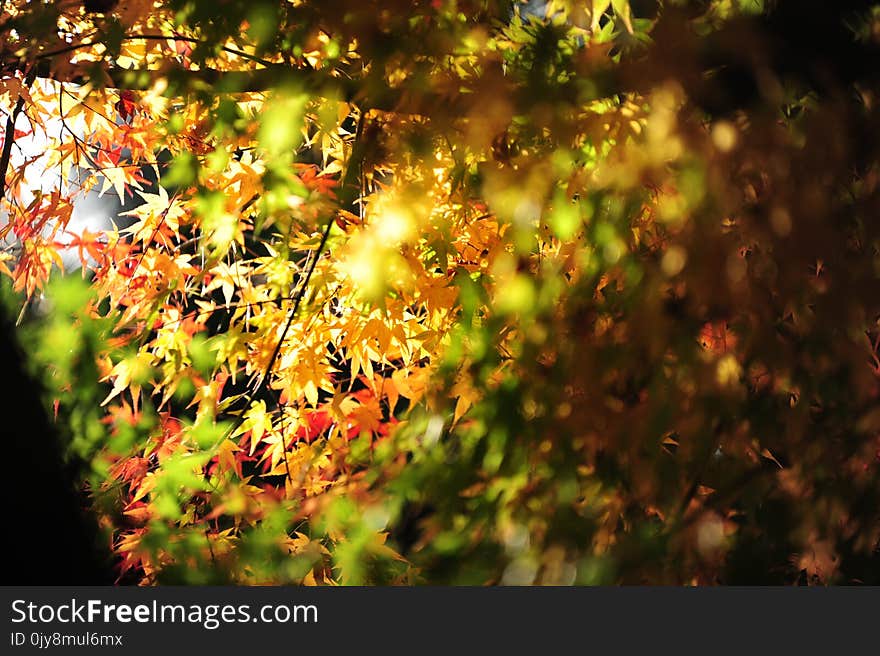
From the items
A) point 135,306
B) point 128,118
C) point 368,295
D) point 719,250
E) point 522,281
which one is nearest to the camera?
point 719,250

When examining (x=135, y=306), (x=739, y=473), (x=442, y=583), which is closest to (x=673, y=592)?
(x=739, y=473)

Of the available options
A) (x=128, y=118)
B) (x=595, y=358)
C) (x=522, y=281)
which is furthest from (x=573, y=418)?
(x=128, y=118)

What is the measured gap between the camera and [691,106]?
2.80ft

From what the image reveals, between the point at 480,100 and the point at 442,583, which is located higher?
the point at 480,100

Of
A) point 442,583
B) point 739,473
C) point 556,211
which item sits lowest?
point 442,583

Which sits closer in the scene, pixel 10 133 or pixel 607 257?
pixel 607 257

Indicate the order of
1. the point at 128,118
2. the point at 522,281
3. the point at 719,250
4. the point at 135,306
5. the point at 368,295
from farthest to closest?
1. the point at 128,118
2. the point at 135,306
3. the point at 368,295
4. the point at 522,281
5. the point at 719,250

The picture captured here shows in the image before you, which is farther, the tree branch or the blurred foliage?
the tree branch

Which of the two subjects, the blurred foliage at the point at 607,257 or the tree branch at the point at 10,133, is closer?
the blurred foliage at the point at 607,257

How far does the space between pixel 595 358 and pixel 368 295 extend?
37cm

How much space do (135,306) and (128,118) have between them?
1.47 feet

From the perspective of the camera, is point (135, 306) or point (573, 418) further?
point (135, 306)

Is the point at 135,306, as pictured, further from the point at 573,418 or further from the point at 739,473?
the point at 739,473

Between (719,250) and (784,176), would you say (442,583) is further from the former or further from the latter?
(784,176)
